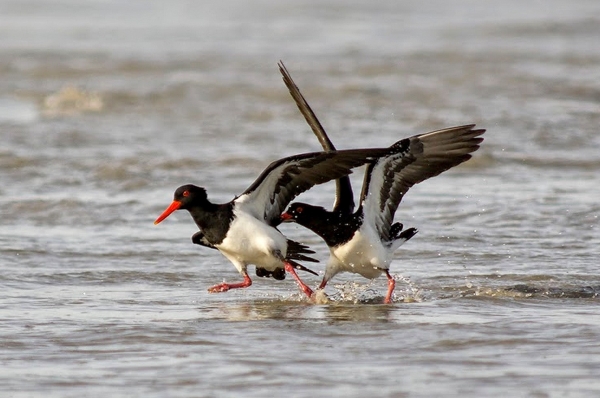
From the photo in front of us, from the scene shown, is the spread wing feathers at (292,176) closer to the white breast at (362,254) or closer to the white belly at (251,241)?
the white belly at (251,241)

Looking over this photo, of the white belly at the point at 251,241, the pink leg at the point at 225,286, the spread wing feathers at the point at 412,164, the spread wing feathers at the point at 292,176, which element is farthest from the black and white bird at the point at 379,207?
the pink leg at the point at 225,286

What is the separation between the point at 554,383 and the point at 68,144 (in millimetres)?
10042

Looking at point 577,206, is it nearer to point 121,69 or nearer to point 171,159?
point 171,159

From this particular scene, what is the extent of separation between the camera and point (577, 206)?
11.1m

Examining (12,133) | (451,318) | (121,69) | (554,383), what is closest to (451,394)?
(554,383)

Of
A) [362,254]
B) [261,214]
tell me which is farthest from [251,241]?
[362,254]

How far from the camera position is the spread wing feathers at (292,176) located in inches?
309

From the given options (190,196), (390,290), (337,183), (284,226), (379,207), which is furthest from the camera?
(284,226)

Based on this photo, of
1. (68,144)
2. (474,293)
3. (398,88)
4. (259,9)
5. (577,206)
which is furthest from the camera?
(259,9)

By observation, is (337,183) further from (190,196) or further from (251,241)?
(190,196)

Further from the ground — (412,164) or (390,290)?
(412,164)

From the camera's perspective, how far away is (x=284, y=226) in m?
10.8

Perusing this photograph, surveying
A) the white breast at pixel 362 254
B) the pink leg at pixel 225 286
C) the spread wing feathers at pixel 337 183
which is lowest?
the pink leg at pixel 225 286

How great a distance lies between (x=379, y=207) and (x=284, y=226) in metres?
2.47
